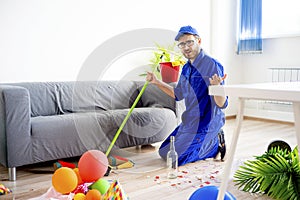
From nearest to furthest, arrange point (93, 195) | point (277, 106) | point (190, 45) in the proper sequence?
point (93, 195) < point (190, 45) < point (277, 106)

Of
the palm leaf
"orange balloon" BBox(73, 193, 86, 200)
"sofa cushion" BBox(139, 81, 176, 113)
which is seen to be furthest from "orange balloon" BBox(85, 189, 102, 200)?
"sofa cushion" BBox(139, 81, 176, 113)

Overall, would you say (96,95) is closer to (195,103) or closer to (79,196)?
(195,103)

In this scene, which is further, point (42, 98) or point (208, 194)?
point (42, 98)

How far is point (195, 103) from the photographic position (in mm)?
2520

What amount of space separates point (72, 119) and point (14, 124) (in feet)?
1.37

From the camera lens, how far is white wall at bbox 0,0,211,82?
9.76 ft

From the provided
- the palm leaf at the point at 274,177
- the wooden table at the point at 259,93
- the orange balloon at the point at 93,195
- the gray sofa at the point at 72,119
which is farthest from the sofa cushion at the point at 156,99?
the wooden table at the point at 259,93

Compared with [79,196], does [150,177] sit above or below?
below

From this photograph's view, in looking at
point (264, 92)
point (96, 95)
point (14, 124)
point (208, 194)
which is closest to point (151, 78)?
point (96, 95)

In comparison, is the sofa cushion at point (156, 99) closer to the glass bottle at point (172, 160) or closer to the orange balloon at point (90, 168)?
the glass bottle at point (172, 160)

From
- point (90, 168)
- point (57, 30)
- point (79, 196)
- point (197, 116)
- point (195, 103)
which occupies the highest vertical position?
point (57, 30)

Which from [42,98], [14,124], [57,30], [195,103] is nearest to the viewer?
[14,124]

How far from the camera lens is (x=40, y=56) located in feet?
10.3

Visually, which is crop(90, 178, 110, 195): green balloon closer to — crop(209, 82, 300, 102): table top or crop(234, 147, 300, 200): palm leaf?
crop(234, 147, 300, 200): palm leaf
